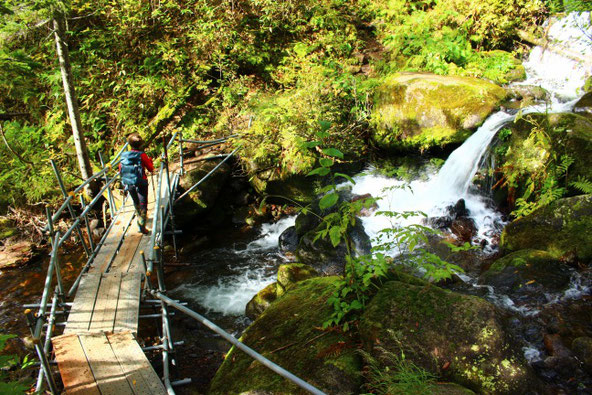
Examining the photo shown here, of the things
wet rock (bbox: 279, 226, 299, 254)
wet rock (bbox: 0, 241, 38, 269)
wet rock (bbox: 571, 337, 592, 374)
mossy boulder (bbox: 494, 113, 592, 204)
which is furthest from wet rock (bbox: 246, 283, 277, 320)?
wet rock (bbox: 0, 241, 38, 269)

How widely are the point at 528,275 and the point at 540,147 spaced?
9.71 ft

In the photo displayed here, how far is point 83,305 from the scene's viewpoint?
4.76 meters

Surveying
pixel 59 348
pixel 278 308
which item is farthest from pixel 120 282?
pixel 278 308

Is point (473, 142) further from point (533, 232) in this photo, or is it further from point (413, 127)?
point (533, 232)

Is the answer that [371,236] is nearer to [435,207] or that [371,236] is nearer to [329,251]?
[329,251]

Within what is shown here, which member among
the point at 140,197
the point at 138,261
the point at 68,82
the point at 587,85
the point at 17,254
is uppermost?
the point at 68,82

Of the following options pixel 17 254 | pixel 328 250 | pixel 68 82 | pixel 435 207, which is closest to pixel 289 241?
pixel 328 250

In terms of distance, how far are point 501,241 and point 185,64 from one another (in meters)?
11.5

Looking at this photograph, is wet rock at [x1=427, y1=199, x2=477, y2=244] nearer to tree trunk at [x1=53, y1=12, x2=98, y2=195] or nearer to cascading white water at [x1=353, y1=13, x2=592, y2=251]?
cascading white water at [x1=353, y1=13, x2=592, y2=251]

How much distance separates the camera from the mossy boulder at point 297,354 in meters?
2.80

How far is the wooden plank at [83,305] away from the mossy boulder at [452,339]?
12.3ft

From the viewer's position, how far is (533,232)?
6.15 meters

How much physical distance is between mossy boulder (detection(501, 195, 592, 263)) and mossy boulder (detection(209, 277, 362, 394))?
14.8ft

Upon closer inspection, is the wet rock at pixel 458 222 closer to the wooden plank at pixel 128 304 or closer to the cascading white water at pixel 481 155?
the cascading white water at pixel 481 155
